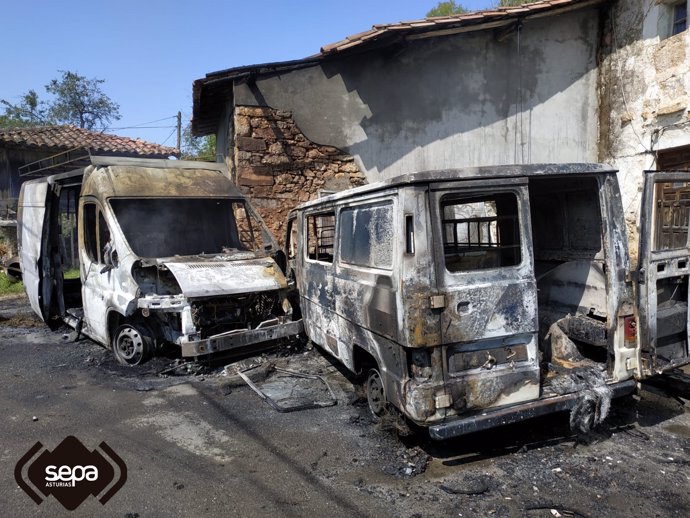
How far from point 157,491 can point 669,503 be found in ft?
11.0

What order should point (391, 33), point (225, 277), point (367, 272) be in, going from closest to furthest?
1. point (367, 272)
2. point (225, 277)
3. point (391, 33)

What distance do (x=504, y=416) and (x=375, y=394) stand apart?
3.92 feet

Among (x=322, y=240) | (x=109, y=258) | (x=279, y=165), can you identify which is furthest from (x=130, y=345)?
(x=279, y=165)

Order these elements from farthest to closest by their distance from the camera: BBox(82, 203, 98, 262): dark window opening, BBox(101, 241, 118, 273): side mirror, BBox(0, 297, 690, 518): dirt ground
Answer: BBox(82, 203, 98, 262): dark window opening → BBox(101, 241, 118, 273): side mirror → BBox(0, 297, 690, 518): dirt ground

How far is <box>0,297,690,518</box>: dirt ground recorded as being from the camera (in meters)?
3.16

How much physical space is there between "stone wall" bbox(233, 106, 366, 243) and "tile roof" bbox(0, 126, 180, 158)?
9667mm

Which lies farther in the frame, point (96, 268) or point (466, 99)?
point (466, 99)

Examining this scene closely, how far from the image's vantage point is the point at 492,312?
3518mm

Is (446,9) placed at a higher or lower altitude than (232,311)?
higher

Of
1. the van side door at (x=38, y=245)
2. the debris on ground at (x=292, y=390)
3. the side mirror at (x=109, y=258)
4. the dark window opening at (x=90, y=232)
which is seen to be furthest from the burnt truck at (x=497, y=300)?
the van side door at (x=38, y=245)

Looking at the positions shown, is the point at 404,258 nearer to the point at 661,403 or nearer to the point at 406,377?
the point at 406,377

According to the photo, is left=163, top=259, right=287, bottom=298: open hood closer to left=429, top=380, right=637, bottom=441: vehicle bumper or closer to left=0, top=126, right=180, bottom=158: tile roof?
left=429, top=380, right=637, bottom=441: vehicle bumper

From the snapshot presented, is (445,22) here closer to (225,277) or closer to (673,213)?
(673,213)

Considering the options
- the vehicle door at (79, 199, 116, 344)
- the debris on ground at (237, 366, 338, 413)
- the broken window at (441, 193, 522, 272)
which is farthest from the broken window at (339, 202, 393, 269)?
the vehicle door at (79, 199, 116, 344)
